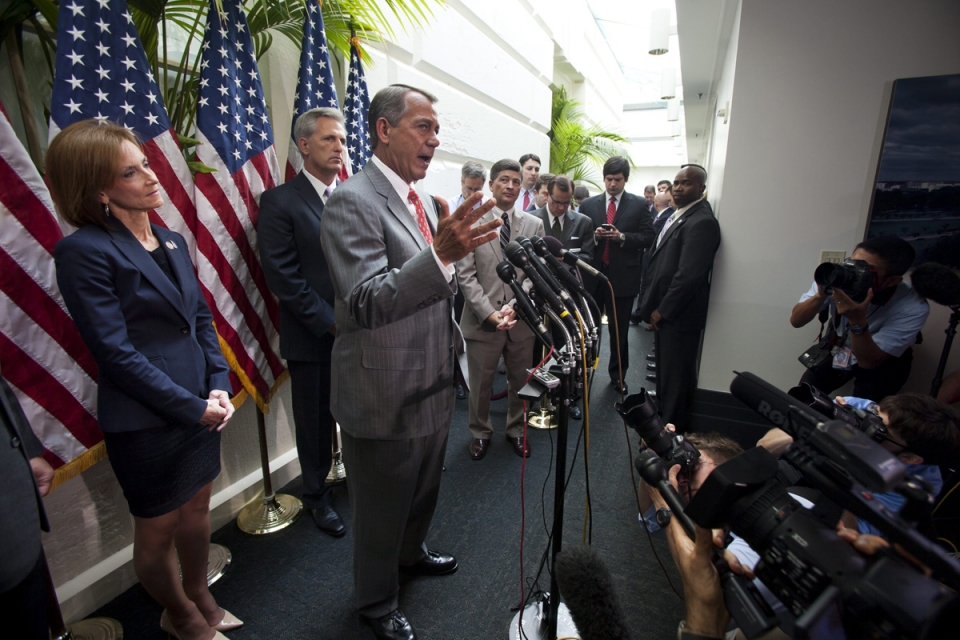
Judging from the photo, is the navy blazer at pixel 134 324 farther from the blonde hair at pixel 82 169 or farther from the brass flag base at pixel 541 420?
the brass flag base at pixel 541 420

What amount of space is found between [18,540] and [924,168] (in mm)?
3591

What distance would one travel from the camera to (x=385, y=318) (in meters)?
1.03

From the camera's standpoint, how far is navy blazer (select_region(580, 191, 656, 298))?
138 inches

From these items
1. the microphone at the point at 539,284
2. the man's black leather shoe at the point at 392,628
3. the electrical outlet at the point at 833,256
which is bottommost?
the man's black leather shoe at the point at 392,628

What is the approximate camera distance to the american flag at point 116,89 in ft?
4.39

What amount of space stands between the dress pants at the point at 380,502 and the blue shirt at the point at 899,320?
6.26 ft

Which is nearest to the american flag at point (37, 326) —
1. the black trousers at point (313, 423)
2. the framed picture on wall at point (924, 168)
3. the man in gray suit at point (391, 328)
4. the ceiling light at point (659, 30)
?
the black trousers at point (313, 423)

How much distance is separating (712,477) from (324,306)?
1590 mm

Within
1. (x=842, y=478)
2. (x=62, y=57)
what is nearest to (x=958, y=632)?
(x=842, y=478)

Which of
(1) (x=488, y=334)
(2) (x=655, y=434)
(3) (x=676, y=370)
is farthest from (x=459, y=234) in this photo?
(3) (x=676, y=370)

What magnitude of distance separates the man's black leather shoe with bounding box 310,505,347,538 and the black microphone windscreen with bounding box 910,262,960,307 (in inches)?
105

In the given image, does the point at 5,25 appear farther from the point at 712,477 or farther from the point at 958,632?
the point at 958,632

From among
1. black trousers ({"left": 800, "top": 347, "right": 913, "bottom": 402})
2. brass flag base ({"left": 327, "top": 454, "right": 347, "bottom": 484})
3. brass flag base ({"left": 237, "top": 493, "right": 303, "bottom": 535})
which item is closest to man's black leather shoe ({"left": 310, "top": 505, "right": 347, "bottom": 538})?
brass flag base ({"left": 237, "top": 493, "right": 303, "bottom": 535})

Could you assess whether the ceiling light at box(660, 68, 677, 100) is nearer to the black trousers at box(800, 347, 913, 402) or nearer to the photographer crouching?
the photographer crouching
